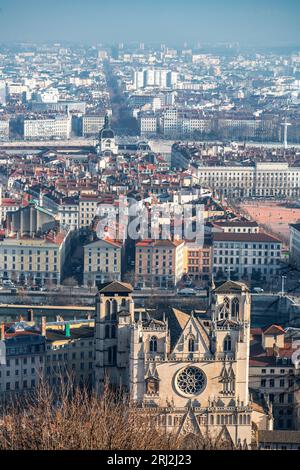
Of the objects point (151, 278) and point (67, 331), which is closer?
point (67, 331)

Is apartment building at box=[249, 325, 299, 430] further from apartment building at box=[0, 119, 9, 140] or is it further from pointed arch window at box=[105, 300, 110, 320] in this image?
apartment building at box=[0, 119, 9, 140]

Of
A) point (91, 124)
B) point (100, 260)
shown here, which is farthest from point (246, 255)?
point (91, 124)

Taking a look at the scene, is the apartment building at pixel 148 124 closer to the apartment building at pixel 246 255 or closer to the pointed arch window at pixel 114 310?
the apartment building at pixel 246 255

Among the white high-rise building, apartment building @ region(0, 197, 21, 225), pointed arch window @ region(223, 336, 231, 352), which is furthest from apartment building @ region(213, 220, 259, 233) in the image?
the white high-rise building

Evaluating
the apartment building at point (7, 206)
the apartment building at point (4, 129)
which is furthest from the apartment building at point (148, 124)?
the apartment building at point (7, 206)

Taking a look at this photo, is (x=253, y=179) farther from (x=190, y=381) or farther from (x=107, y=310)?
(x=190, y=381)

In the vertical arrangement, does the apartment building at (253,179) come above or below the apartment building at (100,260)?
below

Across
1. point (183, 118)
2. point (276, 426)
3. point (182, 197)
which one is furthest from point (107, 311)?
point (183, 118)
